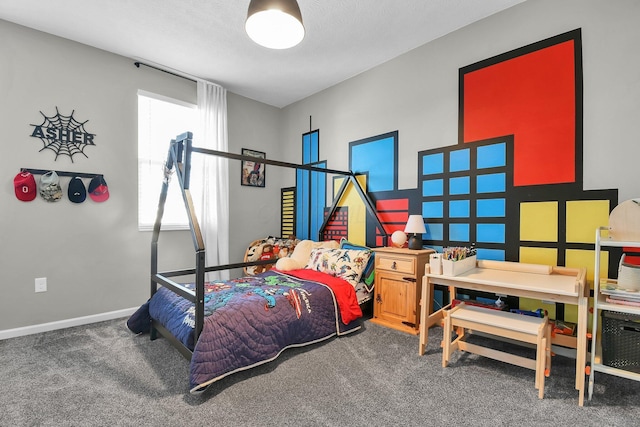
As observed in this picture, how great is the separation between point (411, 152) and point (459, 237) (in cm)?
96

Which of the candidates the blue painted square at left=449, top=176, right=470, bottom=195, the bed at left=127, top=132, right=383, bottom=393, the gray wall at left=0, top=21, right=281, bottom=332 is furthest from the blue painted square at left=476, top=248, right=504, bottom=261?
the gray wall at left=0, top=21, right=281, bottom=332

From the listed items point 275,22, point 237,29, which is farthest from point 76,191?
point 275,22

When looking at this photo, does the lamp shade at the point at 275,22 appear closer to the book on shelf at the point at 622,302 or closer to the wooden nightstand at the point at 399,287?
the wooden nightstand at the point at 399,287

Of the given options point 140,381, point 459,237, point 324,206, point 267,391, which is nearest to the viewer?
point 267,391

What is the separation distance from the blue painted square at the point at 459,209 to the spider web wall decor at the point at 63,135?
3483mm

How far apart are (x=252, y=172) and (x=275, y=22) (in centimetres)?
267

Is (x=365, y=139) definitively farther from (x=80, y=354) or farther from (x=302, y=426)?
(x=80, y=354)

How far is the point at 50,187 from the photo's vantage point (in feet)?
8.68

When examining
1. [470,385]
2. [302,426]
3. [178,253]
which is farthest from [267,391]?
[178,253]

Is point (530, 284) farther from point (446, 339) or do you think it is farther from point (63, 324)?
point (63, 324)

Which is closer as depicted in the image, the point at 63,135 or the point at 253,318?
the point at 253,318

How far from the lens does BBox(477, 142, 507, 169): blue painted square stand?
7.93ft

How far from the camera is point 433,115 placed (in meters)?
2.85

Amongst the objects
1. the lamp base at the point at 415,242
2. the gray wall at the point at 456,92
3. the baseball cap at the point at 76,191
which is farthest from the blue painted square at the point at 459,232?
the baseball cap at the point at 76,191
